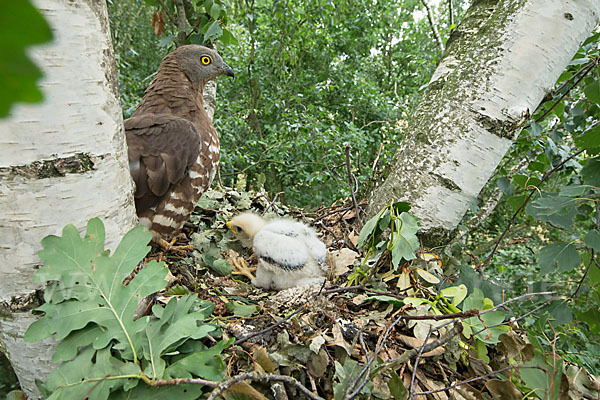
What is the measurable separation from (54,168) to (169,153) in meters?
1.21

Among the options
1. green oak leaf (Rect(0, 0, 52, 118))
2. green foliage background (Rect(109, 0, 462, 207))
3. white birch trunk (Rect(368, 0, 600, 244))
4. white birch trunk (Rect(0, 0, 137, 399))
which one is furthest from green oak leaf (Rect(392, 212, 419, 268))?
green foliage background (Rect(109, 0, 462, 207))

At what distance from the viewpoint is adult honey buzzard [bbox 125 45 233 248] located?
2082mm

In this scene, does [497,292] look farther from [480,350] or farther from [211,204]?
[211,204]

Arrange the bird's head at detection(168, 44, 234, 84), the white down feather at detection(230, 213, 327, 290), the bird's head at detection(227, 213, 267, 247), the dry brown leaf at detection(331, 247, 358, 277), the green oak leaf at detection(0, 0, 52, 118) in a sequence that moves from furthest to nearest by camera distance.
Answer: the bird's head at detection(168, 44, 234, 84) → the bird's head at detection(227, 213, 267, 247) → the white down feather at detection(230, 213, 327, 290) → the dry brown leaf at detection(331, 247, 358, 277) → the green oak leaf at detection(0, 0, 52, 118)

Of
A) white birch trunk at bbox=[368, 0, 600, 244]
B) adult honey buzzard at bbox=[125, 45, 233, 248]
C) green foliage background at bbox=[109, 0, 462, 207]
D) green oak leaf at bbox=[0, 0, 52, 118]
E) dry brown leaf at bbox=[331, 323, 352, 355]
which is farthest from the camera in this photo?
green foliage background at bbox=[109, 0, 462, 207]

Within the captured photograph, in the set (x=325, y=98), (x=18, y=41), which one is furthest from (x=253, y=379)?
(x=325, y=98)

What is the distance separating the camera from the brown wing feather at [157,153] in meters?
2.06

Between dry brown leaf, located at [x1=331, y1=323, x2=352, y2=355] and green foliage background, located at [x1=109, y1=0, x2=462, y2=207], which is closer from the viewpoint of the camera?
dry brown leaf, located at [x1=331, y1=323, x2=352, y2=355]

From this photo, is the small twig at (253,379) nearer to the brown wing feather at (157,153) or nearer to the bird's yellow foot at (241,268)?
the bird's yellow foot at (241,268)

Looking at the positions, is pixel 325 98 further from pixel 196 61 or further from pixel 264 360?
pixel 264 360

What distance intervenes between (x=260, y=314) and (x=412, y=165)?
3.13 ft

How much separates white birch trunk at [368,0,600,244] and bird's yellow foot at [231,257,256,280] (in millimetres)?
960

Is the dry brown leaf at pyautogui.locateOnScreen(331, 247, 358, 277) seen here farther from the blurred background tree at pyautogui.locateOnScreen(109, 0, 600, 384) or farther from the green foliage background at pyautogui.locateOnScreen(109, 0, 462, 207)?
the green foliage background at pyautogui.locateOnScreen(109, 0, 462, 207)

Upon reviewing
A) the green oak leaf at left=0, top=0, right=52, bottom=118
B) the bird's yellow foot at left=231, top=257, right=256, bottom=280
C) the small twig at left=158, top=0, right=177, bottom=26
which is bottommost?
the bird's yellow foot at left=231, top=257, right=256, bottom=280
